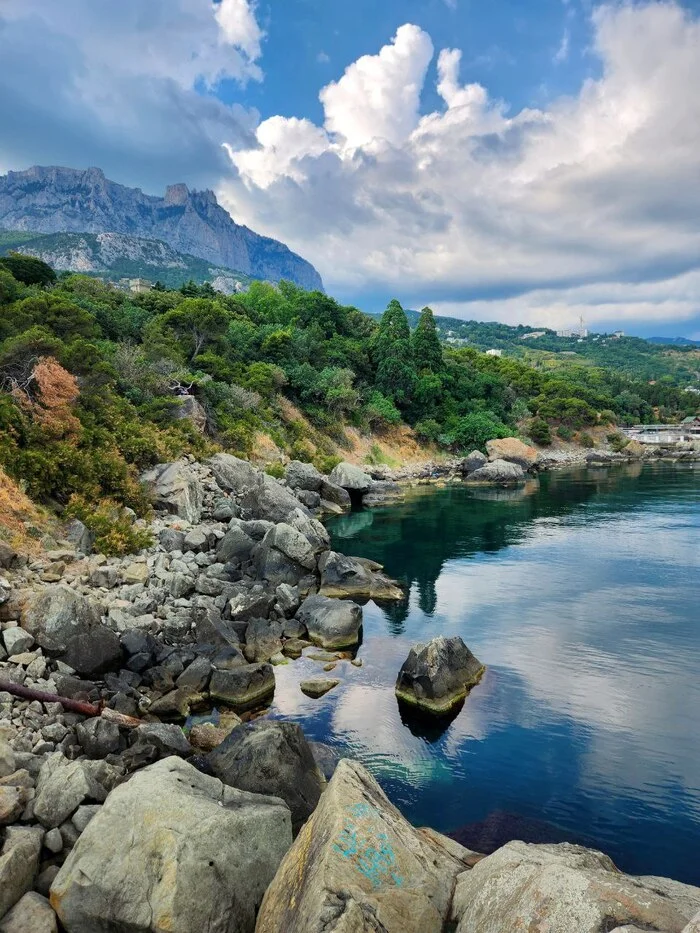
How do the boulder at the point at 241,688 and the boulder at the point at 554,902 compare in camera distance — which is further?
the boulder at the point at 241,688

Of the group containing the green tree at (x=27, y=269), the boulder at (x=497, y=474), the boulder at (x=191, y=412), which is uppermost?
the green tree at (x=27, y=269)

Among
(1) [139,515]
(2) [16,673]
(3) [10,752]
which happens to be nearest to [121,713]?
(2) [16,673]

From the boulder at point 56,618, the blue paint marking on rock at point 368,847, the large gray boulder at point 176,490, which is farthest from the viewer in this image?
the large gray boulder at point 176,490

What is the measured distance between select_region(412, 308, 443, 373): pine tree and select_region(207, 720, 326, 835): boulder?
69.3 m

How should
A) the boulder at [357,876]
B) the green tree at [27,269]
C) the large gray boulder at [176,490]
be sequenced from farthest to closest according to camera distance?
the green tree at [27,269], the large gray boulder at [176,490], the boulder at [357,876]

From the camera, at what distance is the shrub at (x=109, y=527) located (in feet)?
70.8

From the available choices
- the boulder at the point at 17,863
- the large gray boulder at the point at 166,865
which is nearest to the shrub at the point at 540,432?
the large gray boulder at the point at 166,865

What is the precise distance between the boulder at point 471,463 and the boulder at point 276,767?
56152 millimetres

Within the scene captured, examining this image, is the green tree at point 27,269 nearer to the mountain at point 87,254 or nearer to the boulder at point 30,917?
Result: the boulder at point 30,917

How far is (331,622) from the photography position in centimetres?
2048

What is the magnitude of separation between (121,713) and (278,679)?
16.4 feet

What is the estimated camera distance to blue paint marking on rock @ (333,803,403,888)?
21.0ft

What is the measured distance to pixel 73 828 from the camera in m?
8.18

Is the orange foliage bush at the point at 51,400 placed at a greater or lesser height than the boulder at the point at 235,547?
greater
